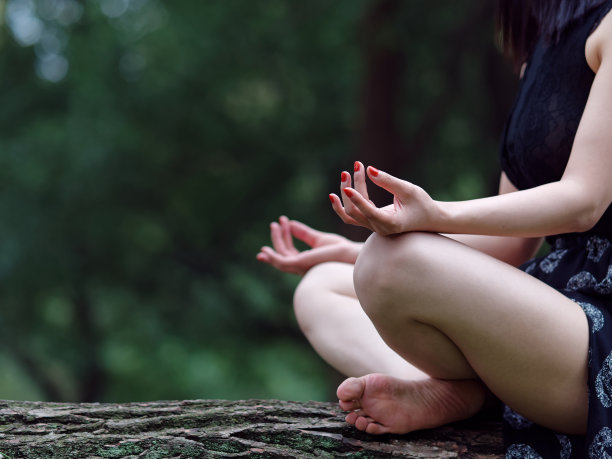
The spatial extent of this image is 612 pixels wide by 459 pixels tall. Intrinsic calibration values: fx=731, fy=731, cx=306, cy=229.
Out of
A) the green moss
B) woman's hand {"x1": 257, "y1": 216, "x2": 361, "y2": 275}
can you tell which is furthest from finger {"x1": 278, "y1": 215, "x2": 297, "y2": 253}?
the green moss

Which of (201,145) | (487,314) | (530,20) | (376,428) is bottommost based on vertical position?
(376,428)

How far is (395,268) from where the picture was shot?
1411mm

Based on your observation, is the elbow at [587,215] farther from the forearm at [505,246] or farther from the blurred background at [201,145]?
the blurred background at [201,145]

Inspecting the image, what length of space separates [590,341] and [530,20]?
0.93 metres

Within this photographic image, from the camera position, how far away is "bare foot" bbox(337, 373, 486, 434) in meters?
1.61

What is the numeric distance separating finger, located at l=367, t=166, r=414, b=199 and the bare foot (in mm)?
473

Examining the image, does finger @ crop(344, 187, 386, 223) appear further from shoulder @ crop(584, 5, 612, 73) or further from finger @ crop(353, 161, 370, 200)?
shoulder @ crop(584, 5, 612, 73)

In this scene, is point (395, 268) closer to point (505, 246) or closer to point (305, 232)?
point (505, 246)

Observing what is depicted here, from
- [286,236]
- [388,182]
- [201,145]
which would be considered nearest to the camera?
[388,182]

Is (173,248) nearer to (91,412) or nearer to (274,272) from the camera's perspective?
(274,272)

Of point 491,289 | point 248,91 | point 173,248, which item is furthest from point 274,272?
point 491,289

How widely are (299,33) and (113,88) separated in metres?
1.74

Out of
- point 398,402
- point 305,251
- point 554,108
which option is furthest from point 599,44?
point 305,251

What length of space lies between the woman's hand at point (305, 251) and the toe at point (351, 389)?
65 cm
